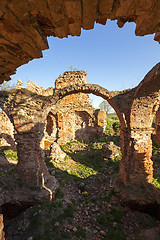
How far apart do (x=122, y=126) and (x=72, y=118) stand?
28.4 ft

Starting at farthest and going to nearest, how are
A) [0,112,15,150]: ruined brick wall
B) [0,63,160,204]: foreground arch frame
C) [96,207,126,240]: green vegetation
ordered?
1. [0,112,15,150]: ruined brick wall
2. [0,63,160,204]: foreground arch frame
3. [96,207,126,240]: green vegetation

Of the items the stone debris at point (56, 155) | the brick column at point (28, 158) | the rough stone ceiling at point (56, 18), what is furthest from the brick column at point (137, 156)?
the stone debris at point (56, 155)

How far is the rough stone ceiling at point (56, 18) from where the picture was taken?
38.1 inches

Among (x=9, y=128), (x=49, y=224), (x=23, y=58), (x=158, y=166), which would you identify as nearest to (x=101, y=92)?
(x=23, y=58)

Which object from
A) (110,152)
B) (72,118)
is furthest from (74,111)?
(110,152)

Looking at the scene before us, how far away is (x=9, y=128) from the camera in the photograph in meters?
11.7

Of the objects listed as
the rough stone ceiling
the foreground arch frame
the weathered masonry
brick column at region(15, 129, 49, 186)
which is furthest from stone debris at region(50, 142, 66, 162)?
the rough stone ceiling

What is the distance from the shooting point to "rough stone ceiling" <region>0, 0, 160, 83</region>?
3.18ft

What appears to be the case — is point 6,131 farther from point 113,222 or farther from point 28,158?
point 113,222

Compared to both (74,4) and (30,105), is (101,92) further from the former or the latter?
(74,4)

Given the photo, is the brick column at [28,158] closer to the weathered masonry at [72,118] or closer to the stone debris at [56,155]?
the stone debris at [56,155]

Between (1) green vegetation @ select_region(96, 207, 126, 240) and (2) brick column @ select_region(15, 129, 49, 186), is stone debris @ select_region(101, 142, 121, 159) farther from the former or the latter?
(2) brick column @ select_region(15, 129, 49, 186)

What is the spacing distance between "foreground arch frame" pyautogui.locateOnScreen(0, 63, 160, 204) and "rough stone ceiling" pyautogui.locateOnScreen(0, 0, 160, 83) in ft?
10.8

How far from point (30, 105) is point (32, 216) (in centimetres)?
399
